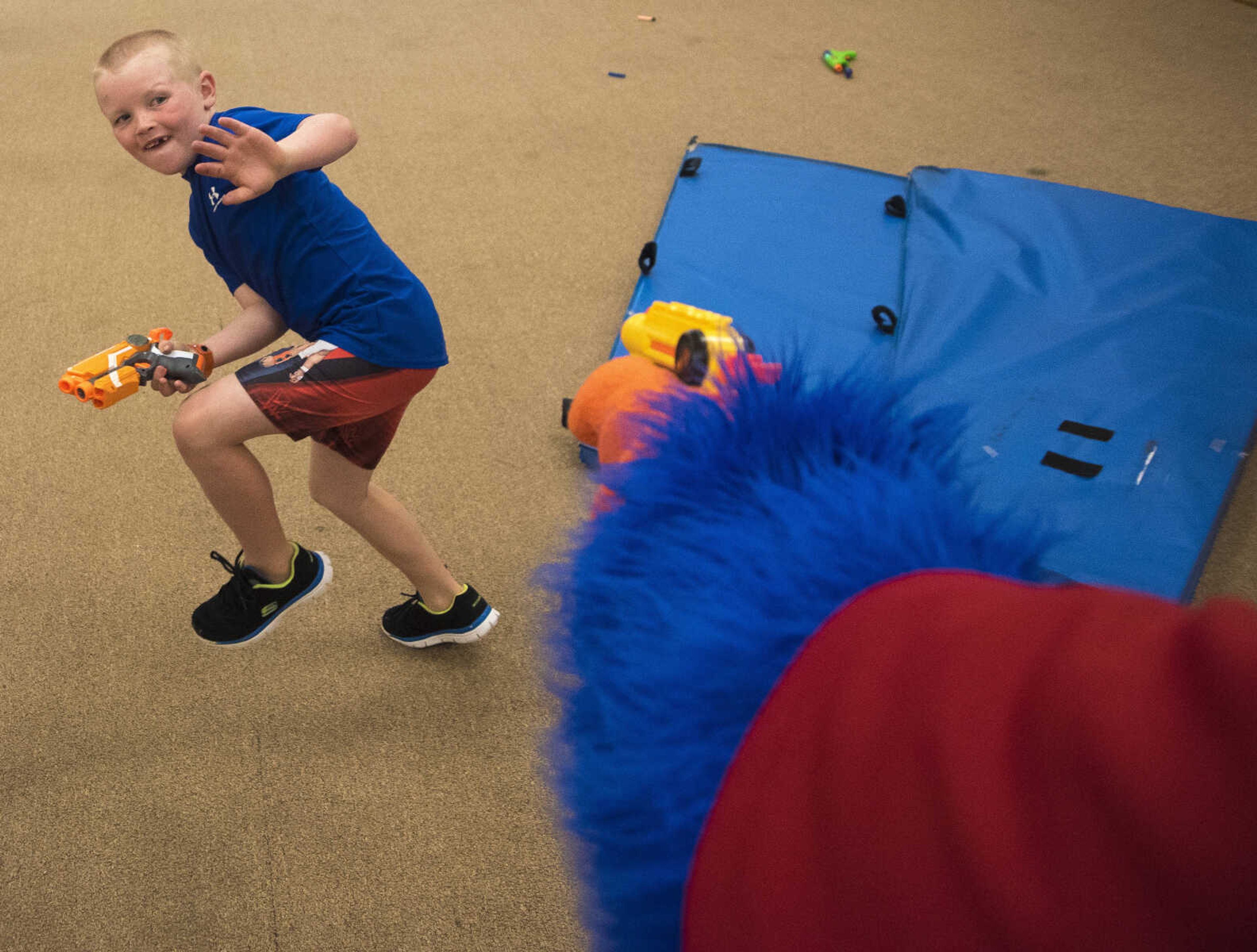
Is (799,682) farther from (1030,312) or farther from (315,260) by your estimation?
(1030,312)

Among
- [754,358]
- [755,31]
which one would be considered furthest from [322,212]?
[755,31]

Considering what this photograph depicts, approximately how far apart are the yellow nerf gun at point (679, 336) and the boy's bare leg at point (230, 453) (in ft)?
1.80

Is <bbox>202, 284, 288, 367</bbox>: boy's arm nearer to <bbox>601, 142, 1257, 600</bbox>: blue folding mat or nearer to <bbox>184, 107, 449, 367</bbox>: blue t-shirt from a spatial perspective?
<bbox>184, 107, 449, 367</bbox>: blue t-shirt

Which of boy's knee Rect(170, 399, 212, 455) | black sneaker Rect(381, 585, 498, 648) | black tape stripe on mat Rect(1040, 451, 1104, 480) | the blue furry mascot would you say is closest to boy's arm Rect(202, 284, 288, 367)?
boy's knee Rect(170, 399, 212, 455)

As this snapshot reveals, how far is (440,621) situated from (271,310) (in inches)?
20.1

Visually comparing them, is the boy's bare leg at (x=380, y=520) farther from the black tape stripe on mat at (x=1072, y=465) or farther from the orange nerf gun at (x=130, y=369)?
the black tape stripe on mat at (x=1072, y=465)

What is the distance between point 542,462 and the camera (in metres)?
1.64

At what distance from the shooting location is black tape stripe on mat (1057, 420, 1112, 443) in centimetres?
155

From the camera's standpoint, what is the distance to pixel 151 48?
36.9 inches

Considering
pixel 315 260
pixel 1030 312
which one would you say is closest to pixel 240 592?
pixel 315 260

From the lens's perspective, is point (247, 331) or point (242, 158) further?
point (247, 331)

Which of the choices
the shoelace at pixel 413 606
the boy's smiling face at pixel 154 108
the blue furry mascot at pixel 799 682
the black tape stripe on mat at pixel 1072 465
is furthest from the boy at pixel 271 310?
the black tape stripe on mat at pixel 1072 465

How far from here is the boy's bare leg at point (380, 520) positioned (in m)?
1.13

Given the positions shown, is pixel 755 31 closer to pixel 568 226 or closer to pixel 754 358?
pixel 568 226
